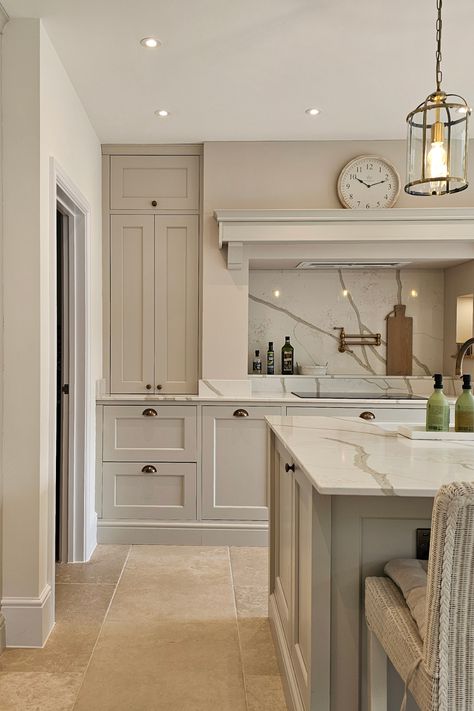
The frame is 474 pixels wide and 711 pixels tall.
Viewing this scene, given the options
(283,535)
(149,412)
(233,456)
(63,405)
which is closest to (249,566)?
(233,456)

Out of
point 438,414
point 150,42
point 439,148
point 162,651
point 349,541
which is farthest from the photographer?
point 150,42

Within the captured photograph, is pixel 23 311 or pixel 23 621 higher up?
pixel 23 311

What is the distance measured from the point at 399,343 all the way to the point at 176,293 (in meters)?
1.68

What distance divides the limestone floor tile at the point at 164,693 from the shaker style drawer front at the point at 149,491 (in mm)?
1479

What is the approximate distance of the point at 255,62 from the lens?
9.16 feet

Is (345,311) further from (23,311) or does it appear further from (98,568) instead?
(23,311)

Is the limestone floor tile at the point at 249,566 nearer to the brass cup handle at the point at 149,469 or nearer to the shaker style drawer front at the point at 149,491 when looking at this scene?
the shaker style drawer front at the point at 149,491

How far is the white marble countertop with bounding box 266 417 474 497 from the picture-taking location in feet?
4.32

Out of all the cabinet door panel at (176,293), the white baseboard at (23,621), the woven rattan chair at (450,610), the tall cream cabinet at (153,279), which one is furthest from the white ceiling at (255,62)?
the white baseboard at (23,621)

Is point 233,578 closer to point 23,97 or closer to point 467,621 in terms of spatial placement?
point 467,621

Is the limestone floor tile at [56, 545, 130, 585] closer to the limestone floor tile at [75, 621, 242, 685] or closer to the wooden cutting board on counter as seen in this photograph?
the limestone floor tile at [75, 621, 242, 685]

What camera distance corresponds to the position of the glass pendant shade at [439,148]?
1733 mm

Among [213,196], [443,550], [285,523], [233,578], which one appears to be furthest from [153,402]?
[443,550]

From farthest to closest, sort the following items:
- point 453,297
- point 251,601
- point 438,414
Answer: point 453,297 → point 251,601 → point 438,414
